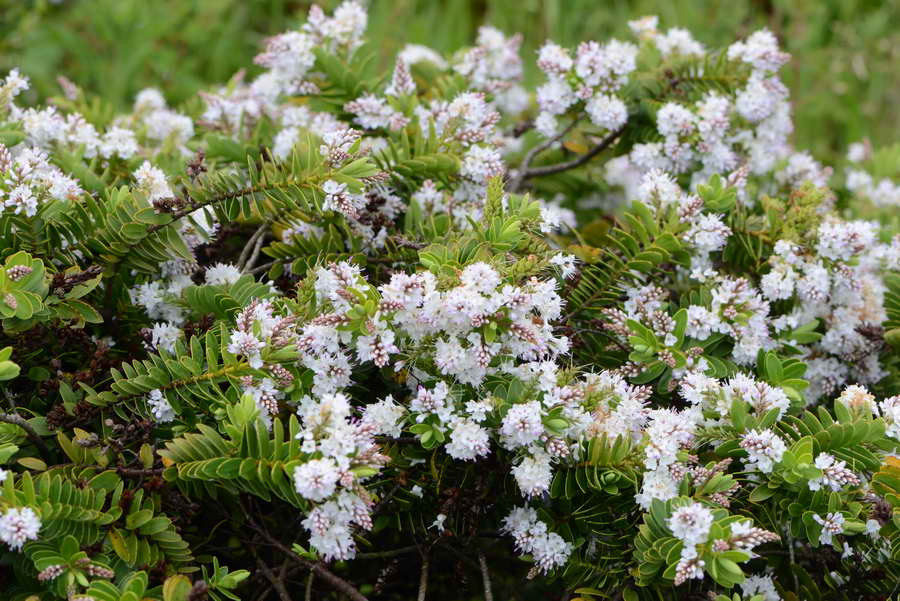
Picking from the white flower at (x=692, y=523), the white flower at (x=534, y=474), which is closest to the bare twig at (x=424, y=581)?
the white flower at (x=534, y=474)

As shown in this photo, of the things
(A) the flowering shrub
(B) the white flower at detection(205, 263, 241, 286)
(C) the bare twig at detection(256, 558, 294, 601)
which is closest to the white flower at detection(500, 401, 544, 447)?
(A) the flowering shrub

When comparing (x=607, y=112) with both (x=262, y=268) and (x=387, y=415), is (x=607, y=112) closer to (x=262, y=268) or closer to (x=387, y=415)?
(x=262, y=268)

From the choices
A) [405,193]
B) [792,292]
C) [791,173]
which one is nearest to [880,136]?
[791,173]

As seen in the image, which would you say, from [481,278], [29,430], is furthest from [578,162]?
[29,430]

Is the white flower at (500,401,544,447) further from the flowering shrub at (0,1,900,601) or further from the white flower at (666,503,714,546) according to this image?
the white flower at (666,503,714,546)

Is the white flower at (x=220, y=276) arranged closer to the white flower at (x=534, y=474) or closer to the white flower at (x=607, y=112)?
the white flower at (x=534, y=474)

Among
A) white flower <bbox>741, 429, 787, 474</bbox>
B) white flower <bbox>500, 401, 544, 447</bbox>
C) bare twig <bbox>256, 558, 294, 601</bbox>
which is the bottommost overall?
bare twig <bbox>256, 558, 294, 601</bbox>

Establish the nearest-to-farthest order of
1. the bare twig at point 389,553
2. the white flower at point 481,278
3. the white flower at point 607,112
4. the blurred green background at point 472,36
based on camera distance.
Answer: the white flower at point 481,278 → the bare twig at point 389,553 → the white flower at point 607,112 → the blurred green background at point 472,36

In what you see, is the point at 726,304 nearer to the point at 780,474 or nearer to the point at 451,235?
the point at 780,474
